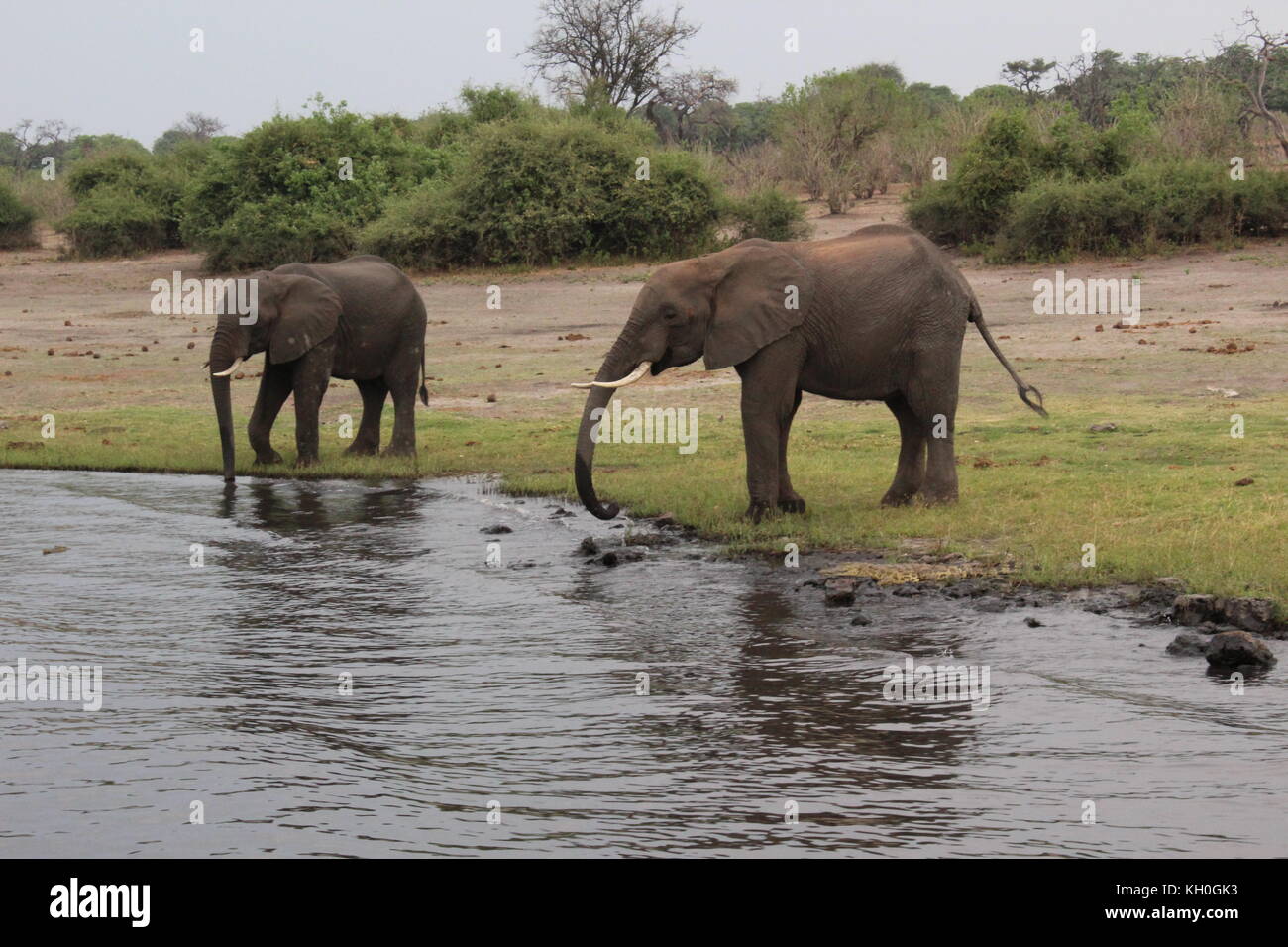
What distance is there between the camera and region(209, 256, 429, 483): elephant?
47.2 ft

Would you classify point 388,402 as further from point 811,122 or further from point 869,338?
point 811,122

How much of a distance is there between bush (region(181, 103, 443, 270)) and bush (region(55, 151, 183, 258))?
1579 mm

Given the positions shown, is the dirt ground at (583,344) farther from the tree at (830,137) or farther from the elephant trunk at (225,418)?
the tree at (830,137)

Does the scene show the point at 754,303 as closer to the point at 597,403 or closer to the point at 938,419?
the point at 597,403

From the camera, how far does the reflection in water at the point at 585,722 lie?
240 inches

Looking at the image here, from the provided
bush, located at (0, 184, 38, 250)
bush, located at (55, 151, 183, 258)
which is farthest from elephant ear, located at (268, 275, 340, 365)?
bush, located at (0, 184, 38, 250)

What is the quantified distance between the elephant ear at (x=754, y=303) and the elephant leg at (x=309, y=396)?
493cm

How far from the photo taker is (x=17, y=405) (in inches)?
779

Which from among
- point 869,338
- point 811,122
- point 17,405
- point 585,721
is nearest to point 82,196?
point 811,122

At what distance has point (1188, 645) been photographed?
8203 mm

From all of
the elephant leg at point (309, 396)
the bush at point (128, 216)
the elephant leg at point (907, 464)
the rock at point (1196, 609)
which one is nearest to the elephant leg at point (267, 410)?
the elephant leg at point (309, 396)

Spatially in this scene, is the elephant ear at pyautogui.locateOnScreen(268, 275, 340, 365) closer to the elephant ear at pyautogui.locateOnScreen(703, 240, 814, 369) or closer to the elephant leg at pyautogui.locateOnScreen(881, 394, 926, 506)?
the elephant ear at pyautogui.locateOnScreen(703, 240, 814, 369)
